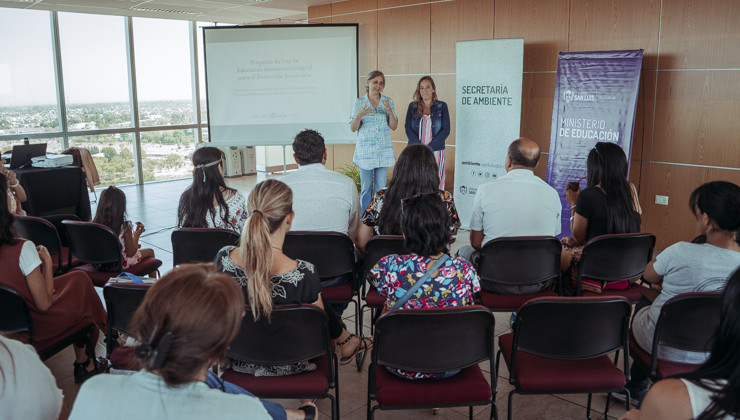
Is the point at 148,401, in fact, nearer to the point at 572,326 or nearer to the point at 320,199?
the point at 572,326

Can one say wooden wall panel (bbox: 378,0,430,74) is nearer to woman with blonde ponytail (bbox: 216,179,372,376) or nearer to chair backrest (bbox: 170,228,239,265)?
chair backrest (bbox: 170,228,239,265)

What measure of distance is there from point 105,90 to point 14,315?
8.16 meters

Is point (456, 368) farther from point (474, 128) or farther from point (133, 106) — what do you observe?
point (133, 106)

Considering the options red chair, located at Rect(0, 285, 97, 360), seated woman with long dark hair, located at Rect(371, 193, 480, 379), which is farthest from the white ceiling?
seated woman with long dark hair, located at Rect(371, 193, 480, 379)

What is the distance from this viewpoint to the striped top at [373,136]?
643 cm

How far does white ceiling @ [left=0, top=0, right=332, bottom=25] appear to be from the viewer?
810cm

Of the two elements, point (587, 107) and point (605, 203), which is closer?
point (605, 203)

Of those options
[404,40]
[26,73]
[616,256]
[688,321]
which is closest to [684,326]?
[688,321]

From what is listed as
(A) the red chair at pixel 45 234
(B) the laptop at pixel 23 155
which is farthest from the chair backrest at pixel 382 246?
(B) the laptop at pixel 23 155

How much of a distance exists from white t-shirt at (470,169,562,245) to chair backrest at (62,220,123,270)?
2310 millimetres

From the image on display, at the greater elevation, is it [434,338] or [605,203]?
[605,203]

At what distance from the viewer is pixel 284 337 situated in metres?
2.12

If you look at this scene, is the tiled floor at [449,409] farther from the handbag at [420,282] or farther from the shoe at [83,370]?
the handbag at [420,282]

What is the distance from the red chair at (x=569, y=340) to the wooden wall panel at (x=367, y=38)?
20.9ft
